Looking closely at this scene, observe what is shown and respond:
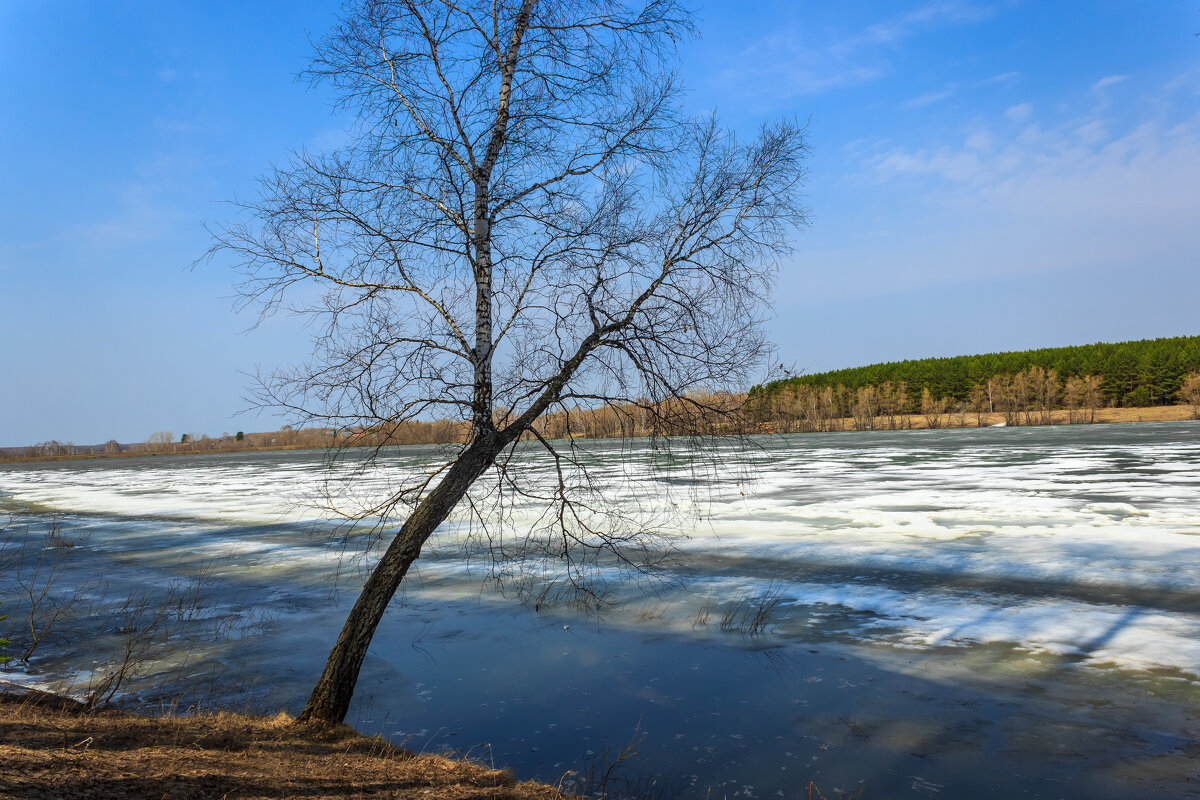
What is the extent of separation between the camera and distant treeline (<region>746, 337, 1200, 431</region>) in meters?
88.0

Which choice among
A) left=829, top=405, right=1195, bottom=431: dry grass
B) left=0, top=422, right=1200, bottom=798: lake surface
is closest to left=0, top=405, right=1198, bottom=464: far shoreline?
left=829, top=405, right=1195, bottom=431: dry grass

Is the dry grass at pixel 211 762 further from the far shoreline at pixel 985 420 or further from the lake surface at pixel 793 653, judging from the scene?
the far shoreline at pixel 985 420

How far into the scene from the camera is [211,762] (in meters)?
4.37

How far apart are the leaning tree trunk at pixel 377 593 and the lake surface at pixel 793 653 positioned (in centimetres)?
55

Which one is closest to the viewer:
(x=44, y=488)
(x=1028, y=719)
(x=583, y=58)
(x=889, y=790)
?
(x=889, y=790)

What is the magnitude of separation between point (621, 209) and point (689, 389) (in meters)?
1.53

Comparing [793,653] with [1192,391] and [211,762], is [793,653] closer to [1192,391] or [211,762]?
[211,762]

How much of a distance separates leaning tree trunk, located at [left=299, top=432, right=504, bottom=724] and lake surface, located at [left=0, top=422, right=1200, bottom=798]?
55 centimetres

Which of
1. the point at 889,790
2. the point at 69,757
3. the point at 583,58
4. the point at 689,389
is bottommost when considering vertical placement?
the point at 889,790

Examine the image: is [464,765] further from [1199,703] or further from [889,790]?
[1199,703]

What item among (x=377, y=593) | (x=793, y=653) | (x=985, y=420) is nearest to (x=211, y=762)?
(x=377, y=593)

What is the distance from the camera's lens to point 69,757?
3984mm

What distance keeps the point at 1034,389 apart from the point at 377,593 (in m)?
103

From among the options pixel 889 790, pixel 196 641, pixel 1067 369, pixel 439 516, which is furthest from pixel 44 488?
pixel 1067 369
